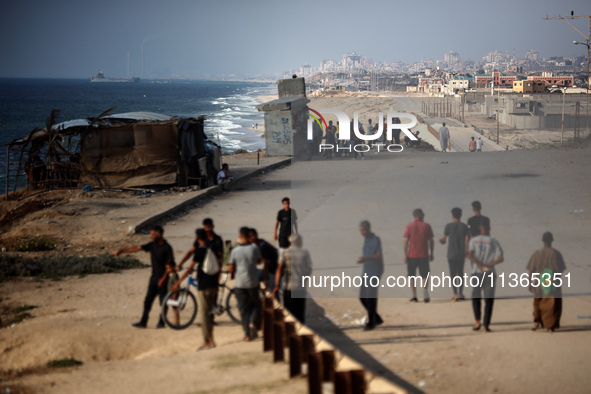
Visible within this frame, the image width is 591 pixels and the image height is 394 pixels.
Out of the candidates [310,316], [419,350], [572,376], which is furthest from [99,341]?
[572,376]

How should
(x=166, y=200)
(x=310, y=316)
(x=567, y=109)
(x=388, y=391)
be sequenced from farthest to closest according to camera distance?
(x=567, y=109)
(x=166, y=200)
(x=310, y=316)
(x=388, y=391)

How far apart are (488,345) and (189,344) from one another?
131 inches

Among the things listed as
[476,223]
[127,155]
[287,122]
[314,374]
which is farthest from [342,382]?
[287,122]

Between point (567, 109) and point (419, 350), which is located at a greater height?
point (567, 109)

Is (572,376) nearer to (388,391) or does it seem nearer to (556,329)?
(556,329)

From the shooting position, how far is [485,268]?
745 cm

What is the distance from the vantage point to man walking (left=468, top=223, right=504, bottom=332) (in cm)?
744

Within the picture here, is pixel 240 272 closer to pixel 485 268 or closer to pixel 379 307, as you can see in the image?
pixel 379 307

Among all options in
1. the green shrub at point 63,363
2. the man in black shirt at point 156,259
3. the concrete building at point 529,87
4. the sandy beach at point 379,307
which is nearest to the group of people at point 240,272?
the man in black shirt at point 156,259

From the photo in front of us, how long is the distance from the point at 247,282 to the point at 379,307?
2321 mm

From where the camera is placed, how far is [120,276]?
1020 centimetres

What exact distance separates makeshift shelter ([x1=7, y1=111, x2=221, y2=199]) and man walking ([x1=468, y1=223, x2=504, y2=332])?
1119 cm

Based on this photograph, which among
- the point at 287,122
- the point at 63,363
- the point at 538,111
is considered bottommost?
the point at 63,363

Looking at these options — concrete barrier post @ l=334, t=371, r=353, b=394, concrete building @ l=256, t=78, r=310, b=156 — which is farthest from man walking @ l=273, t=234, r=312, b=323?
concrete building @ l=256, t=78, r=310, b=156
